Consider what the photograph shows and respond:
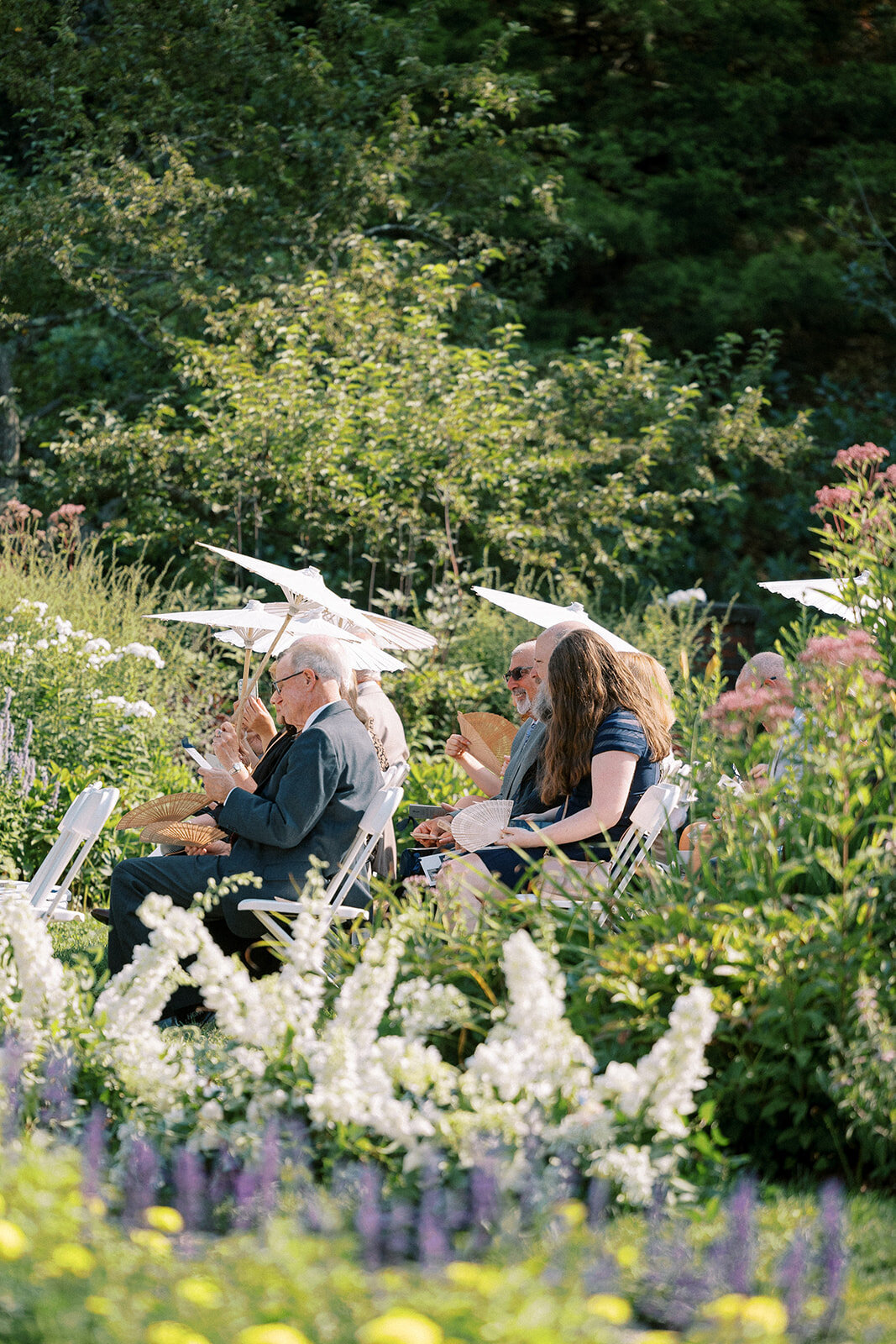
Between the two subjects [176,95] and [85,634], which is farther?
[176,95]

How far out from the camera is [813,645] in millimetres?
2938

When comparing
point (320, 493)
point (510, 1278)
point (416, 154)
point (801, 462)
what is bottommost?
point (801, 462)

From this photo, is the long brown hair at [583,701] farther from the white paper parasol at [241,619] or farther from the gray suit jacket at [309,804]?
the white paper parasol at [241,619]

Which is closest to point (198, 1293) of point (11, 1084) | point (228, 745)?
point (11, 1084)

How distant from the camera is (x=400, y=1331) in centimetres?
143

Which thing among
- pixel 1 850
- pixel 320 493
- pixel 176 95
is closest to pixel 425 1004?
pixel 1 850

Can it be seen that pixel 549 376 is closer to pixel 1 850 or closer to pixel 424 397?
pixel 424 397

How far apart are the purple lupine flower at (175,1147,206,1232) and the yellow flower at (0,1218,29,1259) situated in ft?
1.02

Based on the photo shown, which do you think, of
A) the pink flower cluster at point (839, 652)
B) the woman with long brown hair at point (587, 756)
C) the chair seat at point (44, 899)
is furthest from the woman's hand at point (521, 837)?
the chair seat at point (44, 899)

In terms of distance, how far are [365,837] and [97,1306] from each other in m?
2.81

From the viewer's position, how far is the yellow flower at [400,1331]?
1.42 meters

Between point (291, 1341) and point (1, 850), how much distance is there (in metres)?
4.88

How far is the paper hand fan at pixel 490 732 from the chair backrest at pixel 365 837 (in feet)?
4.93

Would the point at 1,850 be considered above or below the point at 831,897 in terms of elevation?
below
